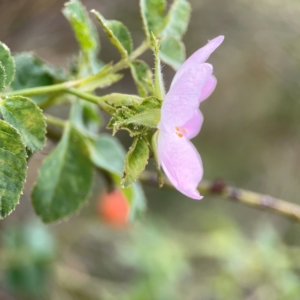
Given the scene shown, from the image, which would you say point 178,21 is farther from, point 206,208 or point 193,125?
point 206,208

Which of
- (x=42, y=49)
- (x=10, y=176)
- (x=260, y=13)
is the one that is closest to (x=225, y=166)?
(x=260, y=13)

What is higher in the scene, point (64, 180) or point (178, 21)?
point (178, 21)

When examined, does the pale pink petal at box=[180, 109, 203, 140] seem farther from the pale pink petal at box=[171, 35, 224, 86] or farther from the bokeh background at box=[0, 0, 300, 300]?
the bokeh background at box=[0, 0, 300, 300]

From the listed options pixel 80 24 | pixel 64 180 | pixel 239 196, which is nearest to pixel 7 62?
pixel 80 24

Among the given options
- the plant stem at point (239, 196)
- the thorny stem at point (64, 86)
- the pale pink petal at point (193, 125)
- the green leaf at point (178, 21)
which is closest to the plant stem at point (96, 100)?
the thorny stem at point (64, 86)

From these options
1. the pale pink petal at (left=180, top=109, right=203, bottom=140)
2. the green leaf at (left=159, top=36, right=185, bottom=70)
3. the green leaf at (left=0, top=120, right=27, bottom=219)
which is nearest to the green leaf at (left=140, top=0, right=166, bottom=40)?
the green leaf at (left=159, top=36, right=185, bottom=70)

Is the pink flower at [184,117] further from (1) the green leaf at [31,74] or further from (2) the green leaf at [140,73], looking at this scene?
(1) the green leaf at [31,74]

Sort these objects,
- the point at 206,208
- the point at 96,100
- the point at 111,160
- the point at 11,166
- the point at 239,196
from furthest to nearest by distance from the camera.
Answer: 1. the point at 206,208
2. the point at 239,196
3. the point at 111,160
4. the point at 96,100
5. the point at 11,166
